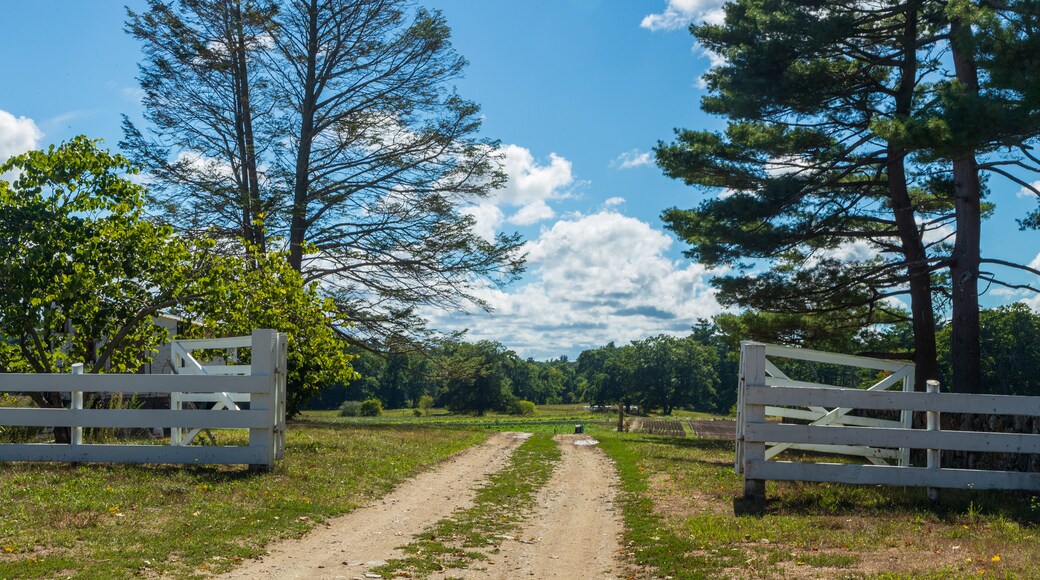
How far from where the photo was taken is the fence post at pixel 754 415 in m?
10.1

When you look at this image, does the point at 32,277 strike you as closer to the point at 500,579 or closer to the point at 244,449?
the point at 244,449

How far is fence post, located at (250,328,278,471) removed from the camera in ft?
36.4

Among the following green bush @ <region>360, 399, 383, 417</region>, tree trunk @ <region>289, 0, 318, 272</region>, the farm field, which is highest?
tree trunk @ <region>289, 0, 318, 272</region>

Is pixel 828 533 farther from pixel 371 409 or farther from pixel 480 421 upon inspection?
pixel 371 409

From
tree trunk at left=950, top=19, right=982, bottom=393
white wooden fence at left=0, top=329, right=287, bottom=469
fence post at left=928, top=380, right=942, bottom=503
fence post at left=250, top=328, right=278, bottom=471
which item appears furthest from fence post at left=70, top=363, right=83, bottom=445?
tree trunk at left=950, top=19, right=982, bottom=393

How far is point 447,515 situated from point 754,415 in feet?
12.7

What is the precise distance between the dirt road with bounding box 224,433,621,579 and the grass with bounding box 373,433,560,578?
155 millimetres

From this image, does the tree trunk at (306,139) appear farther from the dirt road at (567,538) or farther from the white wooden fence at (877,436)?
the white wooden fence at (877,436)

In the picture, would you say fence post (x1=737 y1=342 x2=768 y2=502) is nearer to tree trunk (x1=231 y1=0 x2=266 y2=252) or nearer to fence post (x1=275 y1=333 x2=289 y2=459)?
fence post (x1=275 y1=333 x2=289 y2=459)

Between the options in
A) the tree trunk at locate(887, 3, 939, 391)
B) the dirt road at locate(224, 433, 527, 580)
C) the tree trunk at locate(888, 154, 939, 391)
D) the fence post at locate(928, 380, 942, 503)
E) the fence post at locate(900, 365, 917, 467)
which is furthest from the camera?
the tree trunk at locate(888, 154, 939, 391)

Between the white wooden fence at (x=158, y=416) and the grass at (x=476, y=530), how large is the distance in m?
3.12

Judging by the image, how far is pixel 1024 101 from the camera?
1195 centimetres

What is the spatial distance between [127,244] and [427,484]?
5.92 metres

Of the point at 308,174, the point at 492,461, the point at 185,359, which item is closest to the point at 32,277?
the point at 185,359
